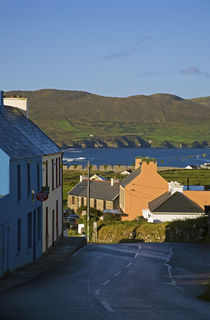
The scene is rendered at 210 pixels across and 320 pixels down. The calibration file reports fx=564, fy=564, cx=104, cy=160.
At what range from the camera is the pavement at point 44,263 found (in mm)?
22175

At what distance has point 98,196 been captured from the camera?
105 metres

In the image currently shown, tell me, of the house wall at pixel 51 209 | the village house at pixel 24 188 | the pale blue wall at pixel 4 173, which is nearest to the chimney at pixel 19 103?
the village house at pixel 24 188

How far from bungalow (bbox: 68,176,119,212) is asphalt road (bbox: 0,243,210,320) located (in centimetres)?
6848

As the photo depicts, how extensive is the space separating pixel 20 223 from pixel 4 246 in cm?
344

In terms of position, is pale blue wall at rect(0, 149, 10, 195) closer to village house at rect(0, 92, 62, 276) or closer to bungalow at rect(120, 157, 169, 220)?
village house at rect(0, 92, 62, 276)

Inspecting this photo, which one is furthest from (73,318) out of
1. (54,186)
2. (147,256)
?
(54,186)

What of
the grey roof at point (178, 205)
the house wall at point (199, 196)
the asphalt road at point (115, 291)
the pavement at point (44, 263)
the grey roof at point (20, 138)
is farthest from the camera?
the house wall at point (199, 196)

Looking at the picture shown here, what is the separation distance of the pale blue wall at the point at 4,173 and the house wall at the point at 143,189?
199 ft

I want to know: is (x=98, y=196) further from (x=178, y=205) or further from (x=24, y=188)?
(x=24, y=188)

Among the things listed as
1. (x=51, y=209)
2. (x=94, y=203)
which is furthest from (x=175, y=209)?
(x=94, y=203)

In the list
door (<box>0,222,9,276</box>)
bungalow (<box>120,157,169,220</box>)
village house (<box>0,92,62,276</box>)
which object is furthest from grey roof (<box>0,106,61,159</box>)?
bungalow (<box>120,157,169,220</box>)

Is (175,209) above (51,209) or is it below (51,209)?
below

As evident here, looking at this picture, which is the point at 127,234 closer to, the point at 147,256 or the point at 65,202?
the point at 147,256

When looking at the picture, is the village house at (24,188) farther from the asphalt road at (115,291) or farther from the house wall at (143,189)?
the house wall at (143,189)
